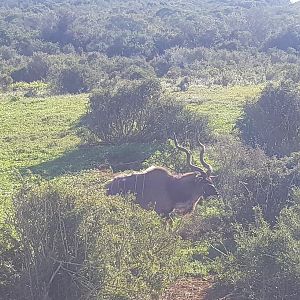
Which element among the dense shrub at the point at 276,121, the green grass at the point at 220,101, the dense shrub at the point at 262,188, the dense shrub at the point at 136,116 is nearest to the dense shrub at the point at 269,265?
the dense shrub at the point at 262,188

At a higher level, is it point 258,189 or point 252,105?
point 258,189

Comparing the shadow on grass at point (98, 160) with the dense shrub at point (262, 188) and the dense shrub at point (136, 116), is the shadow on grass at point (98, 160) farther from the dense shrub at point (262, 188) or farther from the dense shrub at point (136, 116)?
the dense shrub at point (262, 188)

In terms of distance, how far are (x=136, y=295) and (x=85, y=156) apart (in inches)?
427

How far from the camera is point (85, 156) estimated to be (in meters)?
17.5

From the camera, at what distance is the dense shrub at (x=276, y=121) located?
51.8 ft

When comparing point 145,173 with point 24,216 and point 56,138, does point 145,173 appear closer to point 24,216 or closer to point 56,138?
point 24,216

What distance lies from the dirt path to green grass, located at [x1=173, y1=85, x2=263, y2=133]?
34.3ft

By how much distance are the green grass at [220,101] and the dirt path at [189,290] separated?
34.3 feet

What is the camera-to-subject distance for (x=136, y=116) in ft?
61.1

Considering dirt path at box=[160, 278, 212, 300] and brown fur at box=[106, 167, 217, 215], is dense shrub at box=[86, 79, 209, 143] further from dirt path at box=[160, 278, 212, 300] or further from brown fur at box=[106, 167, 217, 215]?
dirt path at box=[160, 278, 212, 300]

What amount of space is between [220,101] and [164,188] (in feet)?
47.2

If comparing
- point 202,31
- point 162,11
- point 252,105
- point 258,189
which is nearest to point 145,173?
point 258,189

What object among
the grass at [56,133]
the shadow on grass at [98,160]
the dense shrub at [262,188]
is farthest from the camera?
the grass at [56,133]

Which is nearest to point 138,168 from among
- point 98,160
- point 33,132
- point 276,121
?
point 98,160
